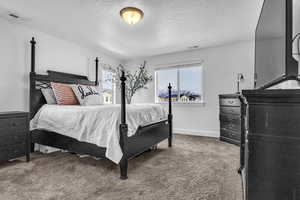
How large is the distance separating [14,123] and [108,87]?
108 inches

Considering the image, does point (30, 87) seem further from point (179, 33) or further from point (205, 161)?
point (205, 161)

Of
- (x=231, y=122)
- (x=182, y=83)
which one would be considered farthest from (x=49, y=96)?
(x=231, y=122)

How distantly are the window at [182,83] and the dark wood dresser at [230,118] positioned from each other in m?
0.81

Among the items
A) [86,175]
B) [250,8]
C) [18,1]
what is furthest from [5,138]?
[250,8]

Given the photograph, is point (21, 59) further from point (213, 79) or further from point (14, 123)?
point (213, 79)

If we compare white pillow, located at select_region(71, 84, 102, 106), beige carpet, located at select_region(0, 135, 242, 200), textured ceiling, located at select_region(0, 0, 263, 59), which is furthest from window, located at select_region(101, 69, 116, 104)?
beige carpet, located at select_region(0, 135, 242, 200)

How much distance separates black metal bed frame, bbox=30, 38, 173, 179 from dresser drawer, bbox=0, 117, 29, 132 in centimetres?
31

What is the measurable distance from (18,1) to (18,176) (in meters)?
2.30

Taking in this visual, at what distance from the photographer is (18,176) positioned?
195 cm

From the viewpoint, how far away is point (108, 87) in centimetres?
489

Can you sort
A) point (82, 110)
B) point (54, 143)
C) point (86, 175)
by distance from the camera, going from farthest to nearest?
point (54, 143) → point (82, 110) → point (86, 175)

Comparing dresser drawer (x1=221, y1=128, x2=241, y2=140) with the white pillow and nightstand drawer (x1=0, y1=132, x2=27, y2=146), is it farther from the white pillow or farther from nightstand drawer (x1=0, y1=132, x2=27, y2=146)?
nightstand drawer (x1=0, y1=132, x2=27, y2=146)

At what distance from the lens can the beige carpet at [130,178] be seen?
159cm

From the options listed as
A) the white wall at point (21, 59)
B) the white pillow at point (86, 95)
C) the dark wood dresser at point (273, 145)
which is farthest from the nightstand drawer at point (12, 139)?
the dark wood dresser at point (273, 145)
